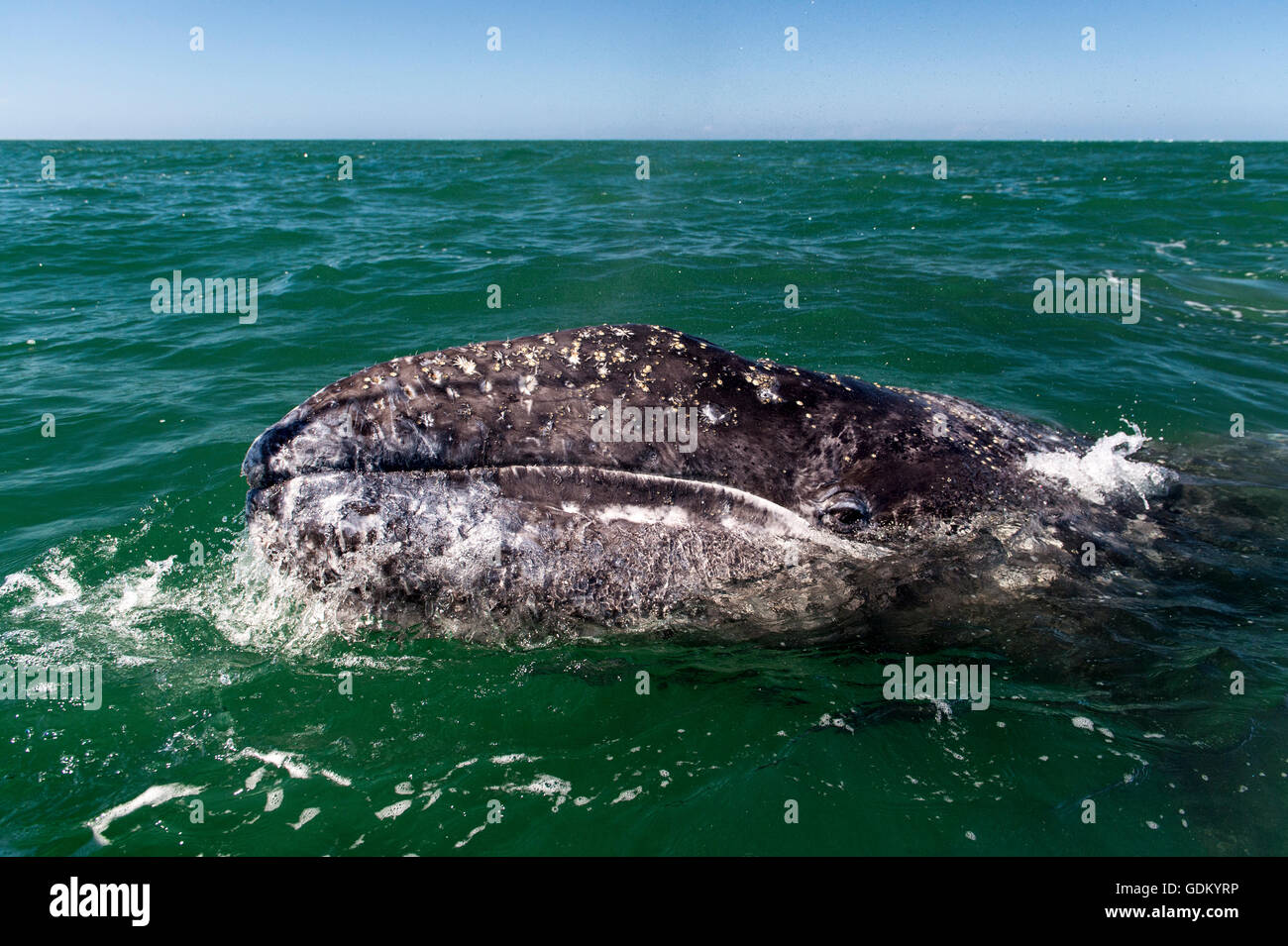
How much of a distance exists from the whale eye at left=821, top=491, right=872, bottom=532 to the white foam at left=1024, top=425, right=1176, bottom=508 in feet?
5.13

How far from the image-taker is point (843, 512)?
4.61 m

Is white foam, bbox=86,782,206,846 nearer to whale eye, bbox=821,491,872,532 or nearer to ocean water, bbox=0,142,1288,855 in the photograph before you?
ocean water, bbox=0,142,1288,855

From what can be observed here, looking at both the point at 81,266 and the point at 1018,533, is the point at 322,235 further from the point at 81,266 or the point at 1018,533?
the point at 1018,533

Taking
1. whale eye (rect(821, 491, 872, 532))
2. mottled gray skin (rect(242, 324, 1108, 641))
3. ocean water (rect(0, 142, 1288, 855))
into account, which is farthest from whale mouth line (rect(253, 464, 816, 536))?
ocean water (rect(0, 142, 1288, 855))

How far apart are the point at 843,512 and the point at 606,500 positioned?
1.36 metres

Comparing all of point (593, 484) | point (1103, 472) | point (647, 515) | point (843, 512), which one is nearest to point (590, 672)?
point (647, 515)

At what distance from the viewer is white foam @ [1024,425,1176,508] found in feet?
18.0

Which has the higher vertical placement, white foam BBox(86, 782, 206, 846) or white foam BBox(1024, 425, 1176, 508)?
white foam BBox(1024, 425, 1176, 508)

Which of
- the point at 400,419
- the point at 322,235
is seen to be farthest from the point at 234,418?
the point at 322,235

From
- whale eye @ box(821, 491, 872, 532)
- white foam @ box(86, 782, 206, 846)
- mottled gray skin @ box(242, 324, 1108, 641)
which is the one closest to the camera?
white foam @ box(86, 782, 206, 846)

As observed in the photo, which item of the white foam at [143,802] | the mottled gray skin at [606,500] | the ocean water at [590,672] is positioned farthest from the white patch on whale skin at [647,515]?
the white foam at [143,802]

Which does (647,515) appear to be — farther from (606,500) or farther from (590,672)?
(590,672)

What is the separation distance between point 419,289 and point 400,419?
12314 millimetres
